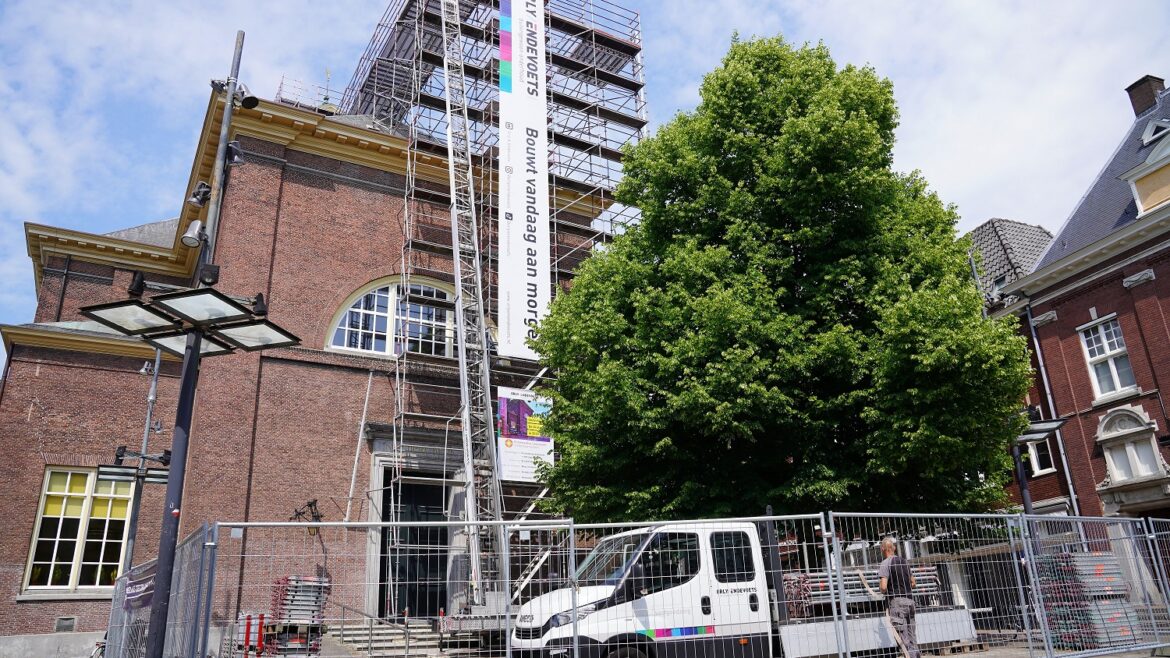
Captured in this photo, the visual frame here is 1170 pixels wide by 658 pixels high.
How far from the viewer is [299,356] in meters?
19.0

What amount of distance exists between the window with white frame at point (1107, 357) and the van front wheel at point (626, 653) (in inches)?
849

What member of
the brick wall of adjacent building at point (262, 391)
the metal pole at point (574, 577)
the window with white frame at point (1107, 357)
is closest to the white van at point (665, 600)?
the metal pole at point (574, 577)

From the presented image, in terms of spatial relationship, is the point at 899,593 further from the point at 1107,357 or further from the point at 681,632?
the point at 1107,357

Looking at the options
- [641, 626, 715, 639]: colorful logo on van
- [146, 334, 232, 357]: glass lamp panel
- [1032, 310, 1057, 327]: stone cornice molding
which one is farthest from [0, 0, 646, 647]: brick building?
[1032, 310, 1057, 327]: stone cornice molding

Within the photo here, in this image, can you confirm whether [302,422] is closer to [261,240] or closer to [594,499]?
[261,240]

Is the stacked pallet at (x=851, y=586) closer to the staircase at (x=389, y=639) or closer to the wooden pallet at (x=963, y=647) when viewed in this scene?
the wooden pallet at (x=963, y=647)

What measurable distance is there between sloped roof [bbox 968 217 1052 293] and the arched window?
65.8ft

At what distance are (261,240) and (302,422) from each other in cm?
449

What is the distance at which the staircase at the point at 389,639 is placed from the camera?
7.22 metres

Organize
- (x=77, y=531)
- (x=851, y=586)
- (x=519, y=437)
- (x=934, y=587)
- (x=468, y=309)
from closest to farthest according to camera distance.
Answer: (x=851, y=586) < (x=934, y=587) < (x=519, y=437) < (x=468, y=309) < (x=77, y=531)

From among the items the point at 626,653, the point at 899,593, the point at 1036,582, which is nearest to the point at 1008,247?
the point at 1036,582

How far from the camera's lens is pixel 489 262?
21125mm

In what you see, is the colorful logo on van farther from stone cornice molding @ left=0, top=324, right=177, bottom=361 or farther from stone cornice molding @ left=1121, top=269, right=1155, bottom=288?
stone cornice molding @ left=1121, top=269, right=1155, bottom=288

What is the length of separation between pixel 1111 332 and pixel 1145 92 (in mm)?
8978
